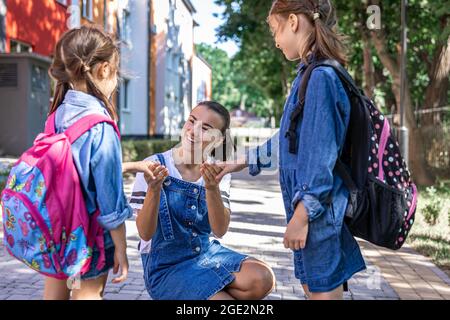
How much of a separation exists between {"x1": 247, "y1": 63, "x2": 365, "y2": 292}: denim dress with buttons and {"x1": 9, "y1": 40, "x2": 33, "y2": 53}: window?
1531 cm

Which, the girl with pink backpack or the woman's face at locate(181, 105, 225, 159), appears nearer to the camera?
the girl with pink backpack

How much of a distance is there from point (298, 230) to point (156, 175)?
62 centimetres

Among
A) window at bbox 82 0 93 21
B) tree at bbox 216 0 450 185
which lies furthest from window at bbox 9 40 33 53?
tree at bbox 216 0 450 185

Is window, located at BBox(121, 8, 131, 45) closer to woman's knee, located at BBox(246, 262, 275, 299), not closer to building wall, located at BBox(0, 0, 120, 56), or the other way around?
building wall, located at BBox(0, 0, 120, 56)

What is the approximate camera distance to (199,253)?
2920 mm

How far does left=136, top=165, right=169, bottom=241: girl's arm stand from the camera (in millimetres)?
2506

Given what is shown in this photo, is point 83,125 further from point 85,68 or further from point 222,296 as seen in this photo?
point 222,296

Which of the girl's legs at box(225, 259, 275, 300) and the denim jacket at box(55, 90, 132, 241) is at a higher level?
the denim jacket at box(55, 90, 132, 241)

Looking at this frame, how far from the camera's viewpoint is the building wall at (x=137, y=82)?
25281mm

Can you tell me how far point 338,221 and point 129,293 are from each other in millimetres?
2809

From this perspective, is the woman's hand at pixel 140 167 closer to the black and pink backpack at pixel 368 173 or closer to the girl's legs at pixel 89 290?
the girl's legs at pixel 89 290

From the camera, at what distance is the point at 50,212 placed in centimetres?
219
